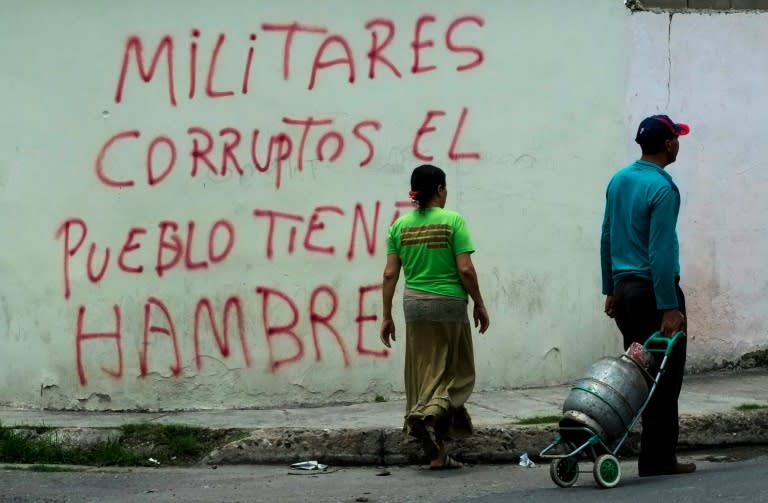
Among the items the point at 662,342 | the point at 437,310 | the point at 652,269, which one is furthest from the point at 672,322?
the point at 437,310

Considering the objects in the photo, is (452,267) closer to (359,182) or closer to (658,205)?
(658,205)

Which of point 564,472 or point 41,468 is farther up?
point 564,472

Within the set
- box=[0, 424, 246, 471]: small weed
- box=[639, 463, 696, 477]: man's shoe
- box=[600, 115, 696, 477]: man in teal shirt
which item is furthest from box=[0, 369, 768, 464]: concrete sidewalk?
box=[600, 115, 696, 477]: man in teal shirt

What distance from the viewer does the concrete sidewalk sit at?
6.99m

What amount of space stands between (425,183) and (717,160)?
116 inches

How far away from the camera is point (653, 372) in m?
6.04

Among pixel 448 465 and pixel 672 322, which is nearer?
pixel 672 322

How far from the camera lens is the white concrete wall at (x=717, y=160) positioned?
28.4 ft

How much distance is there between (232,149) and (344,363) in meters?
1.52

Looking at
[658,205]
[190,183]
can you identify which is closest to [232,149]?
[190,183]

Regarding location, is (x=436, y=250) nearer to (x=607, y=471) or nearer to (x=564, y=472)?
(x=564, y=472)

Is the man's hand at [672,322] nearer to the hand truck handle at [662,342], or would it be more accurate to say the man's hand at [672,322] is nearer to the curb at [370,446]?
the hand truck handle at [662,342]

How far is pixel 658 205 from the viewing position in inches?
234

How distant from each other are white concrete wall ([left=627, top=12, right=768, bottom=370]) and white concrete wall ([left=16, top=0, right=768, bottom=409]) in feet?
2.27
